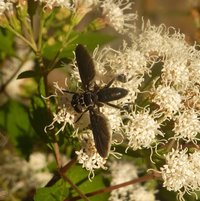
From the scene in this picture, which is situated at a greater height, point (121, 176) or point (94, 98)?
point (94, 98)

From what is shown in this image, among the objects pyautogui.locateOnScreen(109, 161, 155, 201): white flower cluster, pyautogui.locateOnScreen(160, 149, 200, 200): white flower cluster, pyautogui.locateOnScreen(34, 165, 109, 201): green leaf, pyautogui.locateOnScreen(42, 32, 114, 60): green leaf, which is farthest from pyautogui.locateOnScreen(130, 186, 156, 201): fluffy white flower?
pyautogui.locateOnScreen(42, 32, 114, 60): green leaf

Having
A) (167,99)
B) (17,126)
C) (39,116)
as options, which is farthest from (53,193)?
(17,126)

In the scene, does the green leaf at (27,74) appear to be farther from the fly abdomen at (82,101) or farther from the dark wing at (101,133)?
the dark wing at (101,133)

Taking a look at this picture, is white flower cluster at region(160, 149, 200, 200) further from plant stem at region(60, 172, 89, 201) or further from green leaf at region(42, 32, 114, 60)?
green leaf at region(42, 32, 114, 60)

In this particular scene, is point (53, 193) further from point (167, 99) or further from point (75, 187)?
point (167, 99)

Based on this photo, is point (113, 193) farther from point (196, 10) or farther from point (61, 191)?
point (196, 10)
